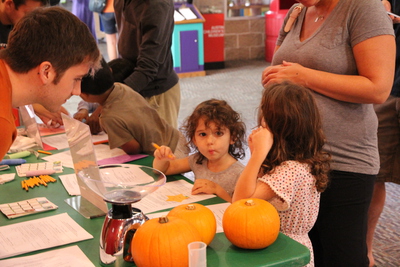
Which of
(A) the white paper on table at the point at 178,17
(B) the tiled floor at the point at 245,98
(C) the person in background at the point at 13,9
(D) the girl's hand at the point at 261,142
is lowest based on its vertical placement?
(B) the tiled floor at the point at 245,98

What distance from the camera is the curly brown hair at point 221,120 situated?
1956mm

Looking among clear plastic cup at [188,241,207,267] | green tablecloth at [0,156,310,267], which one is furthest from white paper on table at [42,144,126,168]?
clear plastic cup at [188,241,207,267]

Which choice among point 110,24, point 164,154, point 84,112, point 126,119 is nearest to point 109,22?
point 110,24

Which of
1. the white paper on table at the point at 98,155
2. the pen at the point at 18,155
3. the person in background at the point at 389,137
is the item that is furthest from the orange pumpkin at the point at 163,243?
the person in background at the point at 389,137

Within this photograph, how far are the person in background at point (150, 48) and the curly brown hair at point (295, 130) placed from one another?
1.28 meters

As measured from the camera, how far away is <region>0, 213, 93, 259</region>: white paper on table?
139 cm

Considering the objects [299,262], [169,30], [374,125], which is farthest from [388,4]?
[299,262]

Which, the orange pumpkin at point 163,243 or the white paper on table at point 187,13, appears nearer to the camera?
the orange pumpkin at point 163,243

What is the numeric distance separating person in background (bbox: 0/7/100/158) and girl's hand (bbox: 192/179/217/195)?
63 centimetres

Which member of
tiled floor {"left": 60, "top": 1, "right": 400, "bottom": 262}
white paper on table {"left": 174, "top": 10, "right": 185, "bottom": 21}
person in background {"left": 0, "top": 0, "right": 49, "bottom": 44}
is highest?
person in background {"left": 0, "top": 0, "right": 49, "bottom": 44}

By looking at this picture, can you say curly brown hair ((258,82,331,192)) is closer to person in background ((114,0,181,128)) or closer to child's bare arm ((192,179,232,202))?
child's bare arm ((192,179,232,202))

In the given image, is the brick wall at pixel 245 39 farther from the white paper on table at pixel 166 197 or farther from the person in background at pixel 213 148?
the white paper on table at pixel 166 197

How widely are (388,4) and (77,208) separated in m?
1.91

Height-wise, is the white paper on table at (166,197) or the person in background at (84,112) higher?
the person in background at (84,112)
